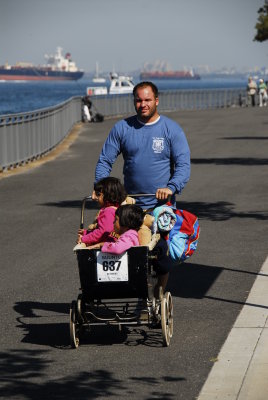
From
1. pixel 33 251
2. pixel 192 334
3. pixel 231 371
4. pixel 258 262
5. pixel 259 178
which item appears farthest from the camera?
pixel 259 178

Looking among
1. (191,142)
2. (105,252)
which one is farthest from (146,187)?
(191,142)

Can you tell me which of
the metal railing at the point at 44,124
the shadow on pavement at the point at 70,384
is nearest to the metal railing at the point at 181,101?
the metal railing at the point at 44,124

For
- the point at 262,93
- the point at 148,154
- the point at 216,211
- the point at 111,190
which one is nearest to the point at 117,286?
the point at 111,190

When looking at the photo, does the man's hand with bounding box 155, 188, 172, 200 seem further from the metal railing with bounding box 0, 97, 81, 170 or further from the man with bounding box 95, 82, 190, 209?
the metal railing with bounding box 0, 97, 81, 170

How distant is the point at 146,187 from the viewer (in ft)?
27.3

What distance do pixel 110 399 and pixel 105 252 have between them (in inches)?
55.0

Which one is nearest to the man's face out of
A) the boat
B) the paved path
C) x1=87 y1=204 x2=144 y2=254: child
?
x1=87 y1=204 x2=144 y2=254: child

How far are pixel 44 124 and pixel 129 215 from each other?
23.3 meters

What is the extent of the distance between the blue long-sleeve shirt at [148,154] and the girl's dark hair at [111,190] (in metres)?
0.44

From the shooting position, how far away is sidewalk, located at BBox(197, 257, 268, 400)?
20.9ft

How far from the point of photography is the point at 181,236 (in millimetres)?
7875

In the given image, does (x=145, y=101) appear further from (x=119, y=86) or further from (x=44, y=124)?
(x=119, y=86)

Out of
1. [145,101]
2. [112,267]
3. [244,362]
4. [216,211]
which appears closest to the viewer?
[244,362]

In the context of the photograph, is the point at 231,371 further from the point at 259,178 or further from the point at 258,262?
the point at 259,178
